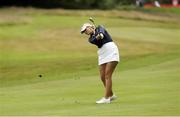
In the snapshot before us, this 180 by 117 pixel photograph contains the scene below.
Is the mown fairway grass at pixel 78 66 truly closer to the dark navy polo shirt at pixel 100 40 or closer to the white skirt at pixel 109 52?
the white skirt at pixel 109 52

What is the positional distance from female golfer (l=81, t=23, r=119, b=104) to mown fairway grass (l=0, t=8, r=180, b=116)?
47cm

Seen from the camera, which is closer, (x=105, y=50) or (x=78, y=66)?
(x=105, y=50)

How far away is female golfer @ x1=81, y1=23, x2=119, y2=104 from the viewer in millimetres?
14617

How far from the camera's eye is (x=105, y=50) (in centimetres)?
1482

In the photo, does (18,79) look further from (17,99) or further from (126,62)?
(17,99)

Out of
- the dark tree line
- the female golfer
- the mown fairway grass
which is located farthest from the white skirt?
the dark tree line

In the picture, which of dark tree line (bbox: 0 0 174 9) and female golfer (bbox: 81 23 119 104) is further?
dark tree line (bbox: 0 0 174 9)

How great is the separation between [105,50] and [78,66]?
14462mm

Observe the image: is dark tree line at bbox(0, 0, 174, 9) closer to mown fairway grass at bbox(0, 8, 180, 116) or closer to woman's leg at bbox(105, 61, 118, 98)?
mown fairway grass at bbox(0, 8, 180, 116)

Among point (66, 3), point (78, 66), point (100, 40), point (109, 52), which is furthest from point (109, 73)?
point (66, 3)

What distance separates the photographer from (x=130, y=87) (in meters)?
18.5

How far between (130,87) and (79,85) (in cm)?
222

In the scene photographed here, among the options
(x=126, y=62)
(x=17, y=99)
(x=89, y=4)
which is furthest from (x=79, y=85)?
(x=89, y=4)

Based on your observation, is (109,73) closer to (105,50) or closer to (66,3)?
(105,50)
